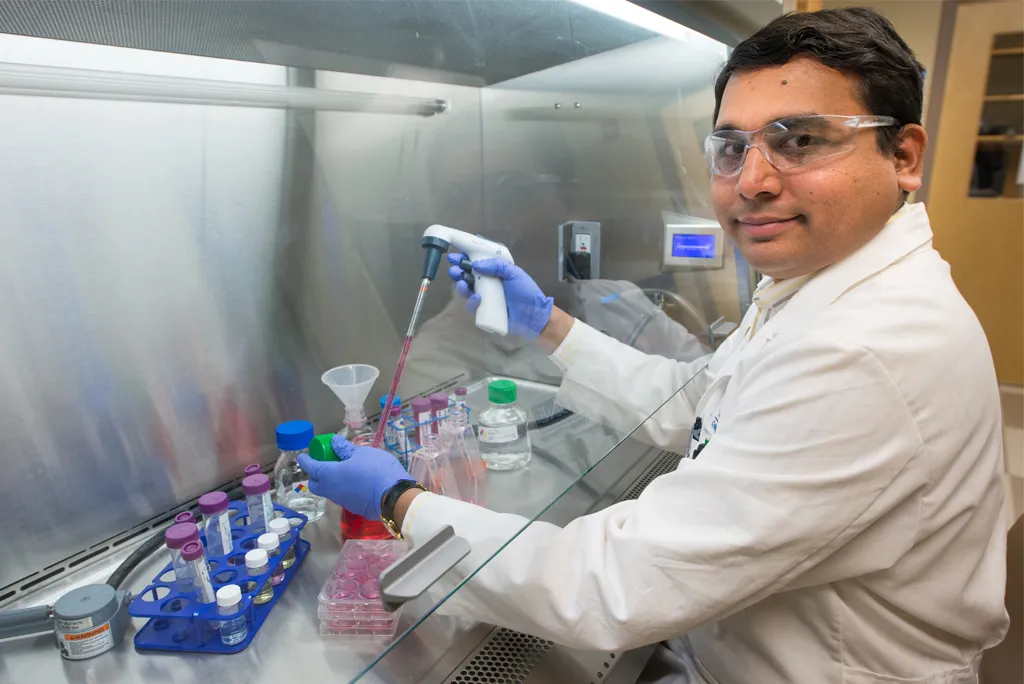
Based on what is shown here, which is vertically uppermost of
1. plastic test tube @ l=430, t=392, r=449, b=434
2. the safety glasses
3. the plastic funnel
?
the safety glasses

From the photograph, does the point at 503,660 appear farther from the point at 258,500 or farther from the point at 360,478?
the point at 258,500

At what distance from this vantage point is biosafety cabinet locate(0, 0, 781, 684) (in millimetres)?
865

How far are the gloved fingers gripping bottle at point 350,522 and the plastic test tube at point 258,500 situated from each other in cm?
9

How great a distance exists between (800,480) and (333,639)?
0.64 meters

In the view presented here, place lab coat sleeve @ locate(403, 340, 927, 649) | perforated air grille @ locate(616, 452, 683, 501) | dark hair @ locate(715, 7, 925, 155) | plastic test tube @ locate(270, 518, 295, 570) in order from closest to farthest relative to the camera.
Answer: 1. lab coat sleeve @ locate(403, 340, 927, 649)
2. dark hair @ locate(715, 7, 925, 155)
3. plastic test tube @ locate(270, 518, 295, 570)
4. perforated air grille @ locate(616, 452, 683, 501)

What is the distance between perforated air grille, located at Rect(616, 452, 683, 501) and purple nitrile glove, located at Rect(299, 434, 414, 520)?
26.1 inches

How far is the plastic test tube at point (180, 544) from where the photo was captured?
79 cm

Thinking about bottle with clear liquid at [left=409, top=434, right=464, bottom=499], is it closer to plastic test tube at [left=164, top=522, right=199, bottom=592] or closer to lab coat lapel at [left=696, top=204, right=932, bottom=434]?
plastic test tube at [left=164, top=522, right=199, bottom=592]

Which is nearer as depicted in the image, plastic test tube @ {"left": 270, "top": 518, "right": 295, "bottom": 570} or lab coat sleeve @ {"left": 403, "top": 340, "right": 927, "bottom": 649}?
lab coat sleeve @ {"left": 403, "top": 340, "right": 927, "bottom": 649}

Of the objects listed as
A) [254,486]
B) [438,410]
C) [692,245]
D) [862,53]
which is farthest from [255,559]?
[692,245]

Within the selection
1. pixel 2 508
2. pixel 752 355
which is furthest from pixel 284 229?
pixel 752 355

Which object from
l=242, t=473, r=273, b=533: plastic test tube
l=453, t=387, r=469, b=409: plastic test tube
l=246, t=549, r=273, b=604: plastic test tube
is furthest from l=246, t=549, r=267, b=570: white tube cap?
l=453, t=387, r=469, b=409: plastic test tube

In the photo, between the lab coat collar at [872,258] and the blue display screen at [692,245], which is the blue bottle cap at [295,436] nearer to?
the lab coat collar at [872,258]

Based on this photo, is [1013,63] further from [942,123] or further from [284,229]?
[284,229]
